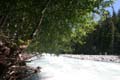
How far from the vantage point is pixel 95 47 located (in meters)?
49.1

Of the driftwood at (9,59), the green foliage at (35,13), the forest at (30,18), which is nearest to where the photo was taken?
the driftwood at (9,59)

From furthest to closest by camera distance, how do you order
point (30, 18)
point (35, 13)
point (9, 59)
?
point (30, 18) < point (35, 13) < point (9, 59)

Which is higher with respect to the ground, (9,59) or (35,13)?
(35,13)

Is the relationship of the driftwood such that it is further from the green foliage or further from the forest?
the green foliage

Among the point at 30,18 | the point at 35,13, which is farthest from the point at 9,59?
the point at 30,18

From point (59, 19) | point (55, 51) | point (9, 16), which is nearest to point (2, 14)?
point (9, 16)

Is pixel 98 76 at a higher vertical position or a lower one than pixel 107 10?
lower

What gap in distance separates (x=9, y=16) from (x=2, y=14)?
0.31 meters

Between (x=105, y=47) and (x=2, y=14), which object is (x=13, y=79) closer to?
(x=2, y=14)

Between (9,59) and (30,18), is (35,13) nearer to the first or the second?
(30,18)

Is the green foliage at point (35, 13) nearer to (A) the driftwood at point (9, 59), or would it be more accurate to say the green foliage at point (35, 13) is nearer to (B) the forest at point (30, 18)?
(B) the forest at point (30, 18)

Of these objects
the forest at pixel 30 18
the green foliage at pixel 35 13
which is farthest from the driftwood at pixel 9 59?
the green foliage at pixel 35 13

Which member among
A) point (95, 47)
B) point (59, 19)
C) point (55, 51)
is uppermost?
point (59, 19)

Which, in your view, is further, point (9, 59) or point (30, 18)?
point (30, 18)
